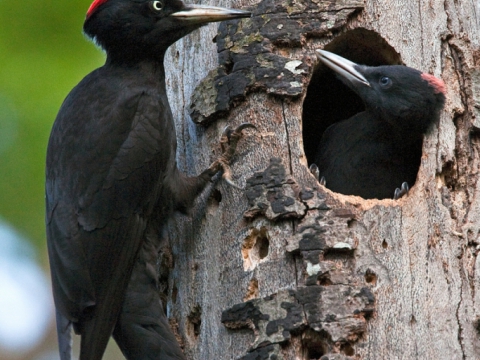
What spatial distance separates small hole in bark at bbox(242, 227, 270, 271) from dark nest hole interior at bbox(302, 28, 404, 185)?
1249mm

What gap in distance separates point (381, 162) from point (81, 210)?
196cm

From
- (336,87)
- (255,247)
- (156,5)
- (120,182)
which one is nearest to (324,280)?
(255,247)

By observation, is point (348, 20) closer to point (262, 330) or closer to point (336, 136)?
point (336, 136)

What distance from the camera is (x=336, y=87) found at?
5793mm

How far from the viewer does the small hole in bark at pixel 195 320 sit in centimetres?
409

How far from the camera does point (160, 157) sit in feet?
14.5

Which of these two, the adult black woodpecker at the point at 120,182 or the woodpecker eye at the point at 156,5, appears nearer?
the adult black woodpecker at the point at 120,182

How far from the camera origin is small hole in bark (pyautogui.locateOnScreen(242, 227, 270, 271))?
3.89 metres

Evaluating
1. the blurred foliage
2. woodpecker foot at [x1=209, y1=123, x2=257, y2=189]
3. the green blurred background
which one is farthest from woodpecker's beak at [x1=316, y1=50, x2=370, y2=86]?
the blurred foliage

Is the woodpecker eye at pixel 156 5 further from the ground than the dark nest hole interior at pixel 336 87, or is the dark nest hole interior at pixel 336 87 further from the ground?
the woodpecker eye at pixel 156 5

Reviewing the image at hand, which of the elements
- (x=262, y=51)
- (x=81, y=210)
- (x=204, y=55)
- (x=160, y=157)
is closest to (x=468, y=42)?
(x=262, y=51)

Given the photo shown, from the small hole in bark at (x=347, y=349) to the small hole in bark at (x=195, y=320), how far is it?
882 mm

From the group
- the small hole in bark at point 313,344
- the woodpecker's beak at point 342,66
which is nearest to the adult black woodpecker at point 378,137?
the woodpecker's beak at point 342,66

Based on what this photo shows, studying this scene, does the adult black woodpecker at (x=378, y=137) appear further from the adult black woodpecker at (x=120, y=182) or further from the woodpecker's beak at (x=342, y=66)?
the adult black woodpecker at (x=120, y=182)
